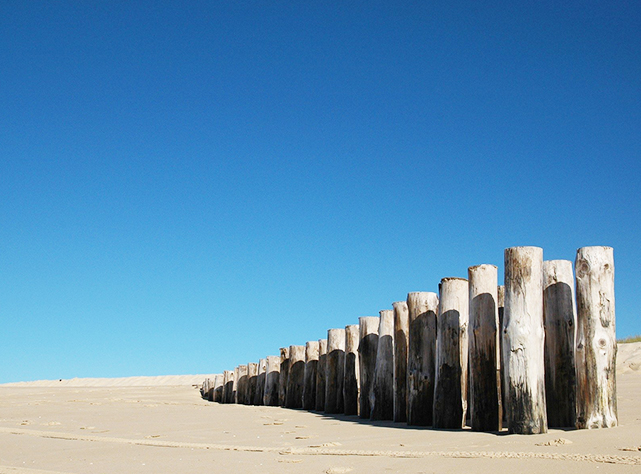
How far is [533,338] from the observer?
565cm

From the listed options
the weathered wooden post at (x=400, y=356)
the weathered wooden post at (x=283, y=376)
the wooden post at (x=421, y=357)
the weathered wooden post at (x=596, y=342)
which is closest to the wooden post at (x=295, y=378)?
the weathered wooden post at (x=283, y=376)

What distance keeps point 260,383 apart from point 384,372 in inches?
237

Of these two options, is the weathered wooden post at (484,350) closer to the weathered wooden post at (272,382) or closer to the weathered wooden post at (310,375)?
the weathered wooden post at (310,375)

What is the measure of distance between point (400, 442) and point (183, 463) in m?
1.77

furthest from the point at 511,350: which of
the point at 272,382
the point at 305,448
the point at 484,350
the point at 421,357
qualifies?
the point at 272,382

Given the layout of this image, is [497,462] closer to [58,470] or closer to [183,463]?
[183,463]

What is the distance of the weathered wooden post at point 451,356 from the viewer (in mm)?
6500

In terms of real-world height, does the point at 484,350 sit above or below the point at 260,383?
above

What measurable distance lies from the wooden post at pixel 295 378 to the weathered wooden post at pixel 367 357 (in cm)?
291

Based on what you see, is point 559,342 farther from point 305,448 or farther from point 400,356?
point 305,448

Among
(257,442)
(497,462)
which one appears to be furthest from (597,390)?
(257,442)

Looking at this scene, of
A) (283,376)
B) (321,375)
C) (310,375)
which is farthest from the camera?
(283,376)

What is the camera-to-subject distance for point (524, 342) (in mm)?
5645

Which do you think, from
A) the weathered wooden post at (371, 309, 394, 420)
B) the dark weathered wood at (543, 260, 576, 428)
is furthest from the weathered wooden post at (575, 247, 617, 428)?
the weathered wooden post at (371, 309, 394, 420)
